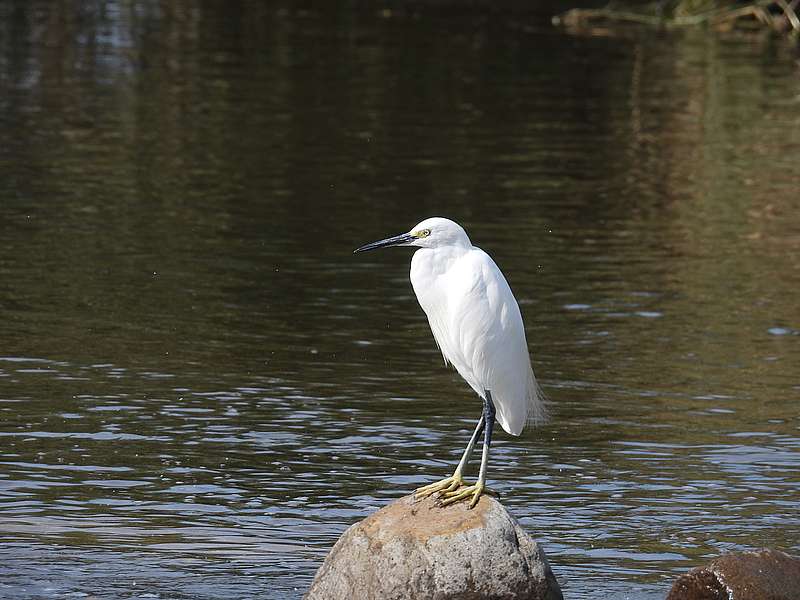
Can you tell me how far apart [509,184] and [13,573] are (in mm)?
16120

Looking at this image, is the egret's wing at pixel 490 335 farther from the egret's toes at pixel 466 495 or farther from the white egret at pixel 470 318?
the egret's toes at pixel 466 495

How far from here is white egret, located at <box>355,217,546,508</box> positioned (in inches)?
378

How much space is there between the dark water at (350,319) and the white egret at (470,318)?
1.44 m

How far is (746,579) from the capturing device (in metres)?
9.38

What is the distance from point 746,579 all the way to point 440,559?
5.62 ft

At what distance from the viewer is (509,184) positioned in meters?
25.9

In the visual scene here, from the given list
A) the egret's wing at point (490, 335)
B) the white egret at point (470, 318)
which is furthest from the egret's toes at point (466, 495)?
the egret's wing at point (490, 335)

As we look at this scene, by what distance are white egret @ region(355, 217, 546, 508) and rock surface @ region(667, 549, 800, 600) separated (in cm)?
134

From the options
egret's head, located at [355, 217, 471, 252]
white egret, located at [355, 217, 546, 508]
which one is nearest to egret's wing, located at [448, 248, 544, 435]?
white egret, located at [355, 217, 546, 508]

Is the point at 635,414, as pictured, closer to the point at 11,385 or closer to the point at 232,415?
the point at 232,415

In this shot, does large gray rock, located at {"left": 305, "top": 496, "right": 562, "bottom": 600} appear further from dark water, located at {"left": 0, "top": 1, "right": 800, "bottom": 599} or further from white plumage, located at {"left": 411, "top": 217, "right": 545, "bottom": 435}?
dark water, located at {"left": 0, "top": 1, "right": 800, "bottom": 599}

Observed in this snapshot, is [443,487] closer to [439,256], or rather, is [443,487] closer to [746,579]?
[439,256]

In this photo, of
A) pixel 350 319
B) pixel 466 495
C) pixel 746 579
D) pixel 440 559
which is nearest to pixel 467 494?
pixel 466 495

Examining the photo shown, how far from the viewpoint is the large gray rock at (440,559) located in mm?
9414
